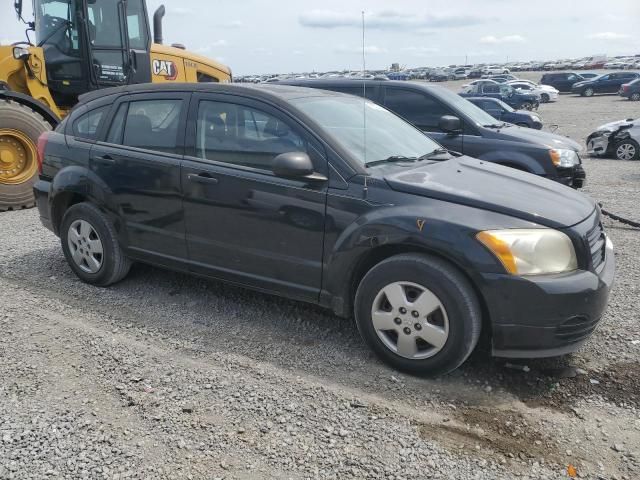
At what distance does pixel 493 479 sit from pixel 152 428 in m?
1.72

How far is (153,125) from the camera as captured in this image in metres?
4.35

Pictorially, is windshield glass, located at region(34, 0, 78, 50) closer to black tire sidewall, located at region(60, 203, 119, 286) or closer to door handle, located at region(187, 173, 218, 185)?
black tire sidewall, located at region(60, 203, 119, 286)

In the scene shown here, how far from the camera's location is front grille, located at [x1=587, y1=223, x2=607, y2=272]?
3.26 metres

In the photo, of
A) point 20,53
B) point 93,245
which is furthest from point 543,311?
point 20,53

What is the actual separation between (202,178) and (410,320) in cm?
181

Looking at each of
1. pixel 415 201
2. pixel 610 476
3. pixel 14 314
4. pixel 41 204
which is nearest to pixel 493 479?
pixel 610 476

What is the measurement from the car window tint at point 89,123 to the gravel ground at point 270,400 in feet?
4.57

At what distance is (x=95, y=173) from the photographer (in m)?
4.53

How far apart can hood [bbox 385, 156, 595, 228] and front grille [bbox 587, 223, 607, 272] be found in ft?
0.40

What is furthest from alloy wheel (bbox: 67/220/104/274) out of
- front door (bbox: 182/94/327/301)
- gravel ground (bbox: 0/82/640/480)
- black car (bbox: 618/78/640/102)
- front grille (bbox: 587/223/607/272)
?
black car (bbox: 618/78/640/102)

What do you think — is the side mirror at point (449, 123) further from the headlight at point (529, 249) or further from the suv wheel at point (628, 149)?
the suv wheel at point (628, 149)

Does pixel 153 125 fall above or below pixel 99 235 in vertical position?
above

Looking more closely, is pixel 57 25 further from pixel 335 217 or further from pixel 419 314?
pixel 419 314

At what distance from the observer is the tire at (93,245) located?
457 cm
